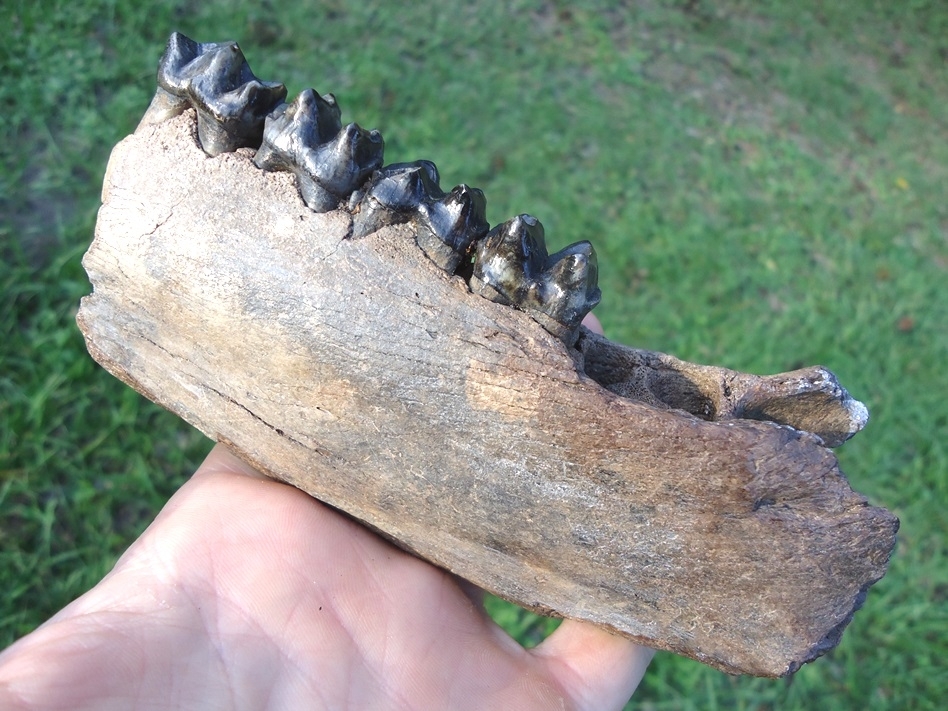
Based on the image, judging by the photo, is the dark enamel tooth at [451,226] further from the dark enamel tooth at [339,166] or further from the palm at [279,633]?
the palm at [279,633]

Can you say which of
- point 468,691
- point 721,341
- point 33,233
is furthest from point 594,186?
point 468,691

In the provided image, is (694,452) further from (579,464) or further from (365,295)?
(365,295)

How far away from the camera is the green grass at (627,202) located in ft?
10.3

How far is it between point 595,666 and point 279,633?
911 mm

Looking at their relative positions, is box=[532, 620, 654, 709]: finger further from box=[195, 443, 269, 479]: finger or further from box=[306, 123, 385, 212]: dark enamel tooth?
box=[306, 123, 385, 212]: dark enamel tooth

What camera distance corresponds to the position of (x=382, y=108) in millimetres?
4426

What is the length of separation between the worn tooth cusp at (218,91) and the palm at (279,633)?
37.0 inches

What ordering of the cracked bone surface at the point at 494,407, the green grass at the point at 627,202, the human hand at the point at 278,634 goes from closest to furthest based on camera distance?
the human hand at the point at 278,634 < the cracked bone surface at the point at 494,407 < the green grass at the point at 627,202

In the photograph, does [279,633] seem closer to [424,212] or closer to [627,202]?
[424,212]

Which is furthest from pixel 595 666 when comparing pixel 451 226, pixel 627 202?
pixel 627 202

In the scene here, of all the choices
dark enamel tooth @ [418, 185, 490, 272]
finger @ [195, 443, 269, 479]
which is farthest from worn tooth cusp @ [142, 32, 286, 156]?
finger @ [195, 443, 269, 479]

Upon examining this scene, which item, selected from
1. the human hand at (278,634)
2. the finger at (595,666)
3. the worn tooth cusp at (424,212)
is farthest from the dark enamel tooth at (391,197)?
the finger at (595,666)

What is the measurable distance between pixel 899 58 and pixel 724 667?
5.94 m

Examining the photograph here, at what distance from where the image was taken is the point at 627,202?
4527mm
